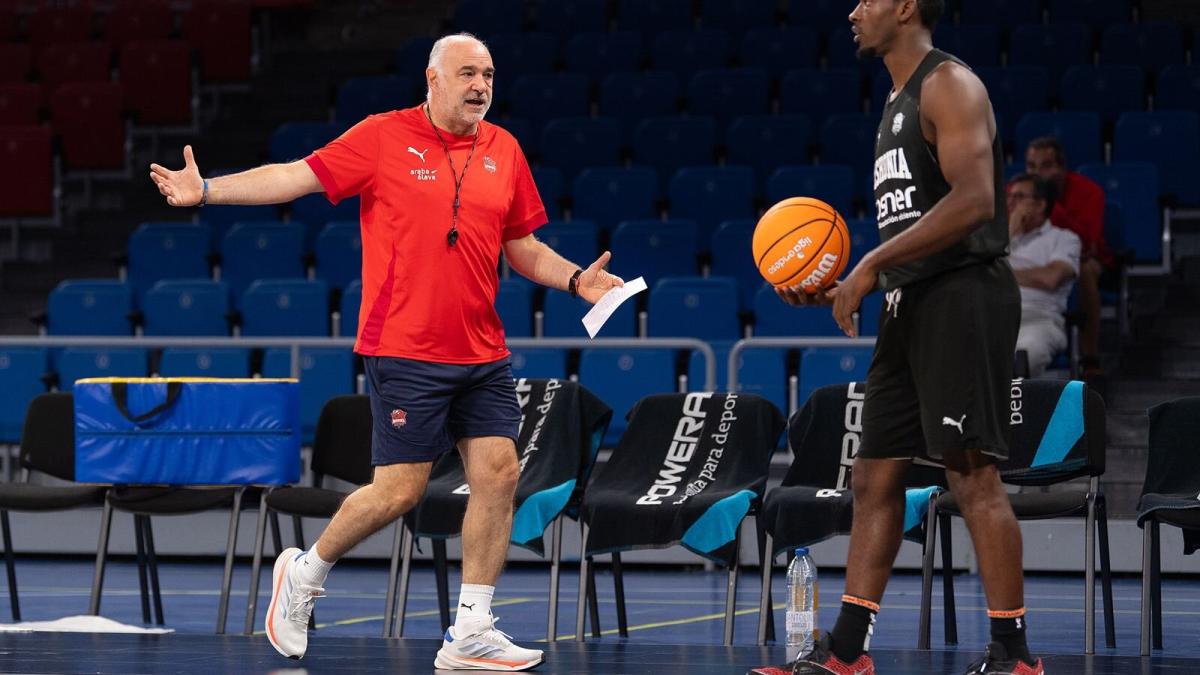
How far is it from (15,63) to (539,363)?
6.59 m

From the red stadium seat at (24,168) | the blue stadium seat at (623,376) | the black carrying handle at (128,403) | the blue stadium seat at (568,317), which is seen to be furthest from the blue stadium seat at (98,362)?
the red stadium seat at (24,168)

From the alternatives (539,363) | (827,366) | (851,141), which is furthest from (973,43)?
(539,363)

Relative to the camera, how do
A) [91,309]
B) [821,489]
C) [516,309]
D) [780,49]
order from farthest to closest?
[780,49] < [91,309] < [516,309] < [821,489]

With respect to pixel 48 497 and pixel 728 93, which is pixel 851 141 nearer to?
pixel 728 93

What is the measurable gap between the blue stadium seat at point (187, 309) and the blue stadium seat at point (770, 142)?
349 cm

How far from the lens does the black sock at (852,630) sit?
409 cm

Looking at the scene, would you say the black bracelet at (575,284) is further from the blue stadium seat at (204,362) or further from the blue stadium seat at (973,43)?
the blue stadium seat at (973,43)

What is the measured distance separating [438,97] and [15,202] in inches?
309

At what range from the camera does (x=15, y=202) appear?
11.8m

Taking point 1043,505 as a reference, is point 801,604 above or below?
below

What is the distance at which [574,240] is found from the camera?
31.4 ft

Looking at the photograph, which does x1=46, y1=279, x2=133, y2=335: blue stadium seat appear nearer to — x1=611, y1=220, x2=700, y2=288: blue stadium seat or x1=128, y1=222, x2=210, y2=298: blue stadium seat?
x1=128, y1=222, x2=210, y2=298: blue stadium seat

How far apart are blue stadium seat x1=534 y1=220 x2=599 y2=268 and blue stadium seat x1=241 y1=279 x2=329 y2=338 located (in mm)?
1304

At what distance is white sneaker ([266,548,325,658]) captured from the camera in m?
4.71
